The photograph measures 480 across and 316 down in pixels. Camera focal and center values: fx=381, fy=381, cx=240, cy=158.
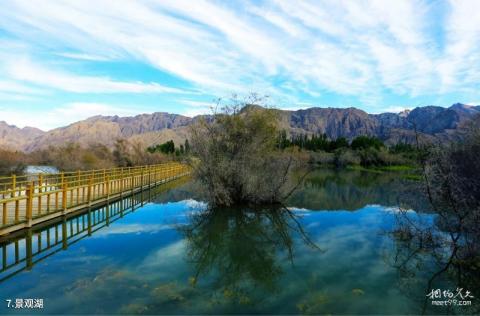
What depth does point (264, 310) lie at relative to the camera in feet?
22.7

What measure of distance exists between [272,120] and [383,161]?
7331 cm

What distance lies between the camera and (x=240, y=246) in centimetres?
1220

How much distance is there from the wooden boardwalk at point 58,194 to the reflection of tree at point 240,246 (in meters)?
5.25

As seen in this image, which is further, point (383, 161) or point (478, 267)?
point (383, 161)

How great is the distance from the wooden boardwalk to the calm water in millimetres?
644

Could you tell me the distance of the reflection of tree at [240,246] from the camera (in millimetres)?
8625

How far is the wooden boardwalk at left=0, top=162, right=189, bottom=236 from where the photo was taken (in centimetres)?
1266

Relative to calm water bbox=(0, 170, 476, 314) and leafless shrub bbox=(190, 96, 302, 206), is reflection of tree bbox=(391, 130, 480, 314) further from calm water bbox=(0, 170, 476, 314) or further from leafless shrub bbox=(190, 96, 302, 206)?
leafless shrub bbox=(190, 96, 302, 206)

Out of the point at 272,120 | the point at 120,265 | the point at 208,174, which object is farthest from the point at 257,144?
the point at 120,265

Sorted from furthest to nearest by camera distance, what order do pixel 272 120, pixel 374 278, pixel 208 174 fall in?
pixel 272 120 → pixel 208 174 → pixel 374 278

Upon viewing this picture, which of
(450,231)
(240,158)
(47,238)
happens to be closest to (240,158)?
(240,158)

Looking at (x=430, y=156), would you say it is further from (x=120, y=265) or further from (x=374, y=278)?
(x=120, y=265)

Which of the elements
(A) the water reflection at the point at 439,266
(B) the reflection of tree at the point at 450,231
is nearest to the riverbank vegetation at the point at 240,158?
(A) the water reflection at the point at 439,266

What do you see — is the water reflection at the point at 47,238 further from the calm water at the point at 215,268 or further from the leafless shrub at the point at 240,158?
the leafless shrub at the point at 240,158
